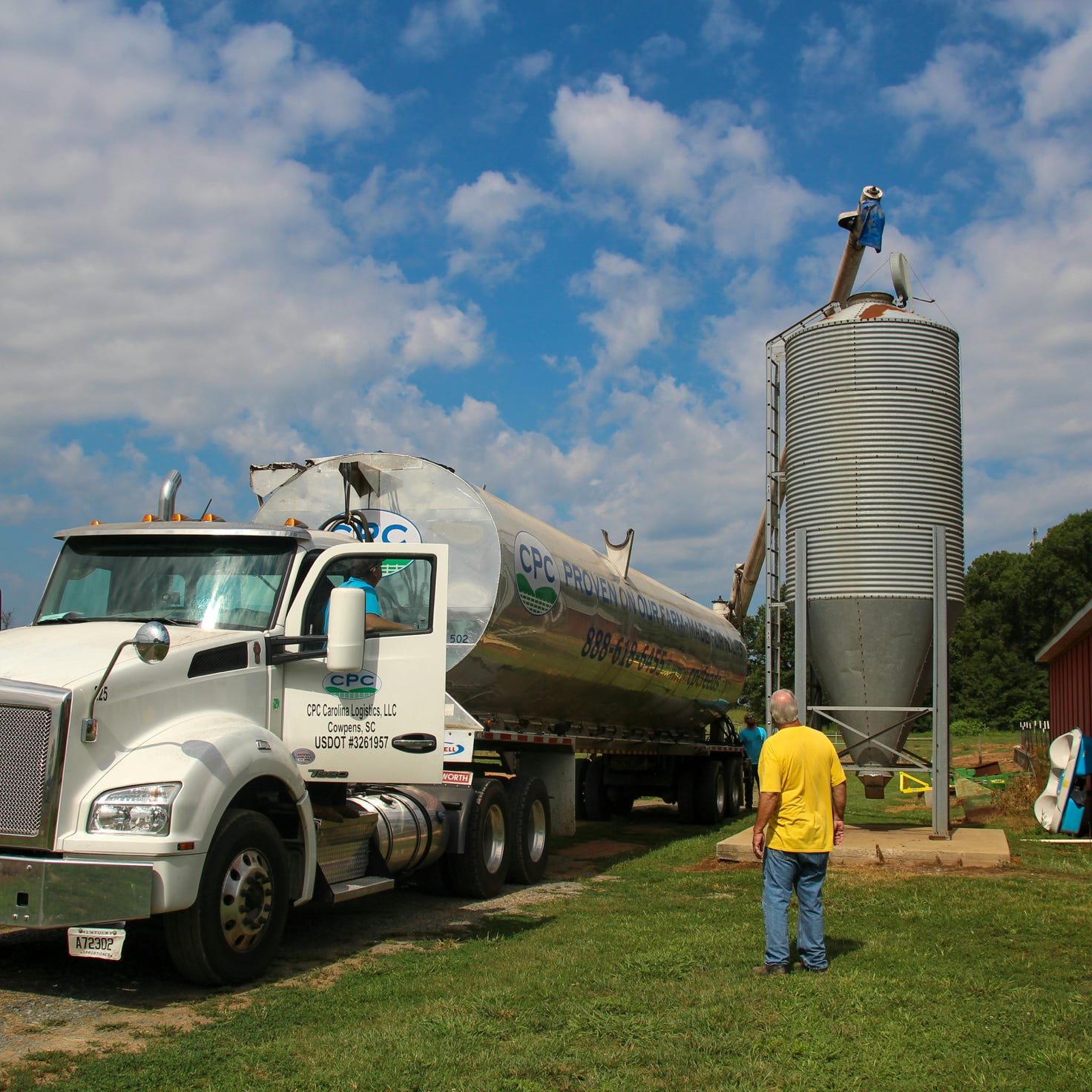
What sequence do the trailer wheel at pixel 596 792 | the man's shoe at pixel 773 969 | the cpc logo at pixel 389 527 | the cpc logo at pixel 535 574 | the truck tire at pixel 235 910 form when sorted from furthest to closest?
the trailer wheel at pixel 596 792, the cpc logo at pixel 535 574, the cpc logo at pixel 389 527, the man's shoe at pixel 773 969, the truck tire at pixel 235 910

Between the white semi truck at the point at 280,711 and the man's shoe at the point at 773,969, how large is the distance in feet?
7.90

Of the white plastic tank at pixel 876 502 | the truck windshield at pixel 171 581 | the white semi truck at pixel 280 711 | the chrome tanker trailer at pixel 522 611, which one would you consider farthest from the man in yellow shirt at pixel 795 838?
the white plastic tank at pixel 876 502

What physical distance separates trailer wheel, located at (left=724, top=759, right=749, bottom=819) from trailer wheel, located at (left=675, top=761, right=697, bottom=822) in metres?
1.23

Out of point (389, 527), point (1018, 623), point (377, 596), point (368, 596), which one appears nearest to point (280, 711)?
point (368, 596)

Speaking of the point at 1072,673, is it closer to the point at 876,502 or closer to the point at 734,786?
the point at 734,786

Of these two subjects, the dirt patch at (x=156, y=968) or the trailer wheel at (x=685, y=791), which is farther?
the trailer wheel at (x=685, y=791)

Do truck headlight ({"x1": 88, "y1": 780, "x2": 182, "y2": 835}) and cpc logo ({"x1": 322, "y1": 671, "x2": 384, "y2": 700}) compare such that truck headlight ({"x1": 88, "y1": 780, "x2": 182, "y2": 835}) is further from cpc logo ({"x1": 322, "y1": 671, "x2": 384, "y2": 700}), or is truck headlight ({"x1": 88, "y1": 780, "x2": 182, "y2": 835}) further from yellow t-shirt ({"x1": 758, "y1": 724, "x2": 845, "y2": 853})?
yellow t-shirt ({"x1": 758, "y1": 724, "x2": 845, "y2": 853})

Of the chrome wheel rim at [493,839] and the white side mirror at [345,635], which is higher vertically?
the white side mirror at [345,635]

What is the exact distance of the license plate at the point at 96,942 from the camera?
5869mm

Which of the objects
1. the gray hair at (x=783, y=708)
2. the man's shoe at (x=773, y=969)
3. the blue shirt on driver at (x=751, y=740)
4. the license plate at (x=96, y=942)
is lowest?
the man's shoe at (x=773, y=969)

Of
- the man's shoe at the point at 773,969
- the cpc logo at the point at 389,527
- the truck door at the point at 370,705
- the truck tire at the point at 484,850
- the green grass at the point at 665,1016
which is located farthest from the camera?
the cpc logo at the point at 389,527

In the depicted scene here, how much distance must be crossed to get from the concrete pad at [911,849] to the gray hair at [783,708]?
173 inches

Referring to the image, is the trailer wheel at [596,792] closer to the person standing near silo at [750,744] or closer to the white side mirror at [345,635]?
the person standing near silo at [750,744]

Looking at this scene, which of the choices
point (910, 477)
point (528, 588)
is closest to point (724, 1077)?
point (528, 588)
